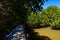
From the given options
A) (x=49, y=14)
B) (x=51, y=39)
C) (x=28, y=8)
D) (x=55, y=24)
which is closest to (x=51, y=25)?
(x=55, y=24)

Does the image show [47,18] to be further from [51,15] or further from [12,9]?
[12,9]

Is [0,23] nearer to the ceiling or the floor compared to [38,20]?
nearer to the floor

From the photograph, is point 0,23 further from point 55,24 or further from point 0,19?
point 55,24

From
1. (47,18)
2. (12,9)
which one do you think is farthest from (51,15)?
(12,9)

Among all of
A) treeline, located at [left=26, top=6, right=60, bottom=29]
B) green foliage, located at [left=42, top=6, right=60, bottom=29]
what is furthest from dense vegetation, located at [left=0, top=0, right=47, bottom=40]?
green foliage, located at [left=42, top=6, right=60, bottom=29]

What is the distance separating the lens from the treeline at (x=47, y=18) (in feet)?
77.5

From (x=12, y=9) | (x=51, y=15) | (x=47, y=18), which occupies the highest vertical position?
(x=51, y=15)

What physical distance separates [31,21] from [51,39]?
8623mm

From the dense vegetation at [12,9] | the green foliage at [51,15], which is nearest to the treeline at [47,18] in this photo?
the green foliage at [51,15]

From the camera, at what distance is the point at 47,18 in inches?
1022

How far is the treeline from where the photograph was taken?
Result: 23.6 m

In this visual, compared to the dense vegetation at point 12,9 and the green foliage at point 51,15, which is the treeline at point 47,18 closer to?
the green foliage at point 51,15

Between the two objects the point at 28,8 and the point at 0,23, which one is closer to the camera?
the point at 0,23

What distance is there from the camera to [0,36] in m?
10.9
